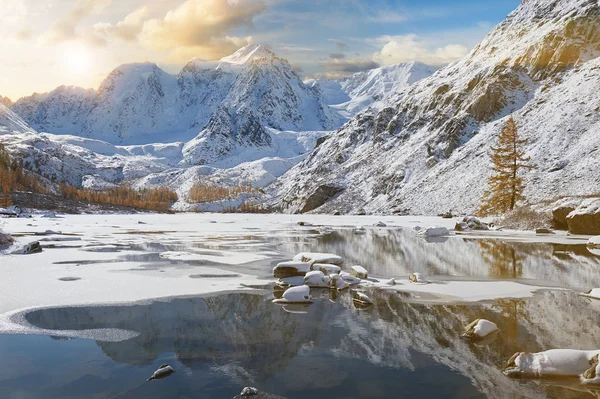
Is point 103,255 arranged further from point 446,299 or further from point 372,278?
point 446,299

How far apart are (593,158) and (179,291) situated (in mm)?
84231

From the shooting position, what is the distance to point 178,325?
13641 millimetres

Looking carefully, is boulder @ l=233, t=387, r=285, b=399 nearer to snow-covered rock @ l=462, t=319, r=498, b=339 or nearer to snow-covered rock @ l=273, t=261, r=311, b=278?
snow-covered rock @ l=462, t=319, r=498, b=339

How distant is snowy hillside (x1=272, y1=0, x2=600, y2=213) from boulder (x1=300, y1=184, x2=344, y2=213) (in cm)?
45

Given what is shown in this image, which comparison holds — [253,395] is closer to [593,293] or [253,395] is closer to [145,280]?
[145,280]

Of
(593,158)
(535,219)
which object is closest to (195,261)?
(535,219)

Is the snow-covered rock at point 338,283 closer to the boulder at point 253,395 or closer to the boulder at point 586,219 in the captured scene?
the boulder at point 253,395

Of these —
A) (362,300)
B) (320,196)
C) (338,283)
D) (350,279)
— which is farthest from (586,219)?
(320,196)

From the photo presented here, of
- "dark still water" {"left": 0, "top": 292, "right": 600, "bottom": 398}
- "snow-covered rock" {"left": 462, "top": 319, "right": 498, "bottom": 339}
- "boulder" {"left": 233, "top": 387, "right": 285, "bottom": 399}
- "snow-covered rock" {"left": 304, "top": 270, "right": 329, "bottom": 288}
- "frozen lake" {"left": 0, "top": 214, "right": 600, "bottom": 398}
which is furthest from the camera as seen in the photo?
"snow-covered rock" {"left": 304, "top": 270, "right": 329, "bottom": 288}

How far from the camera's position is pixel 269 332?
12.9 meters

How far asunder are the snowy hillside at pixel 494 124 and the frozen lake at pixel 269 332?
6700 centimetres

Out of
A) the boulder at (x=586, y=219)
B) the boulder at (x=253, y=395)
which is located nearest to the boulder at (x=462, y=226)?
the boulder at (x=586, y=219)

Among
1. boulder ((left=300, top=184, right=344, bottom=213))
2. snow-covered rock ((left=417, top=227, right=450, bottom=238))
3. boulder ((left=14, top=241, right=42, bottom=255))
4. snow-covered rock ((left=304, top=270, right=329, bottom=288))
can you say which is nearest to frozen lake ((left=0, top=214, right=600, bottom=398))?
snow-covered rock ((left=304, top=270, right=329, bottom=288))

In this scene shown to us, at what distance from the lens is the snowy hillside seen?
287ft
